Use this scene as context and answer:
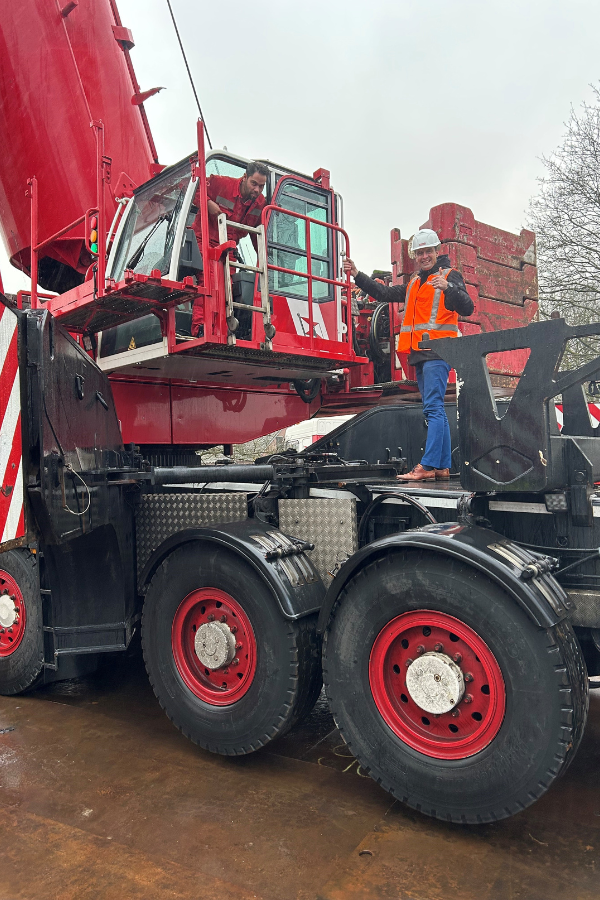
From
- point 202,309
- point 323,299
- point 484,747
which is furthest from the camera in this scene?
point 323,299

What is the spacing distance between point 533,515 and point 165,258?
2934 mm

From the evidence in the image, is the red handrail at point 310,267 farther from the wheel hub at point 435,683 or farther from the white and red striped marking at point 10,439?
the wheel hub at point 435,683

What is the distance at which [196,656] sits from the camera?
3.52 meters

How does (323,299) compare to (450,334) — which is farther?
(323,299)

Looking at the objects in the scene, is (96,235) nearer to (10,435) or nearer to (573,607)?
(10,435)

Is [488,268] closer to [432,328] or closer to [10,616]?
[432,328]

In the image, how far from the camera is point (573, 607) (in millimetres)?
2738

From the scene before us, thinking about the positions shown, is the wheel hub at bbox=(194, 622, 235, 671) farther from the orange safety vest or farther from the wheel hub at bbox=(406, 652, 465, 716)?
the orange safety vest

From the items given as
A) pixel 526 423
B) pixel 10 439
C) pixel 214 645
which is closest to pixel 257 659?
pixel 214 645

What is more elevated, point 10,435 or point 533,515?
point 10,435

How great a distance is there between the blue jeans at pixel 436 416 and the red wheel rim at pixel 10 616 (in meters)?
2.82

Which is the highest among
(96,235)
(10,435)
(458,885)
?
(96,235)

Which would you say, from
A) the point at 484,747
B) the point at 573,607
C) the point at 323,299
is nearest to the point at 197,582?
the point at 484,747

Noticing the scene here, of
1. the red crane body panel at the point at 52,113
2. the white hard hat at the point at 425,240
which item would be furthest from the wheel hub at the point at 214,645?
the red crane body panel at the point at 52,113
